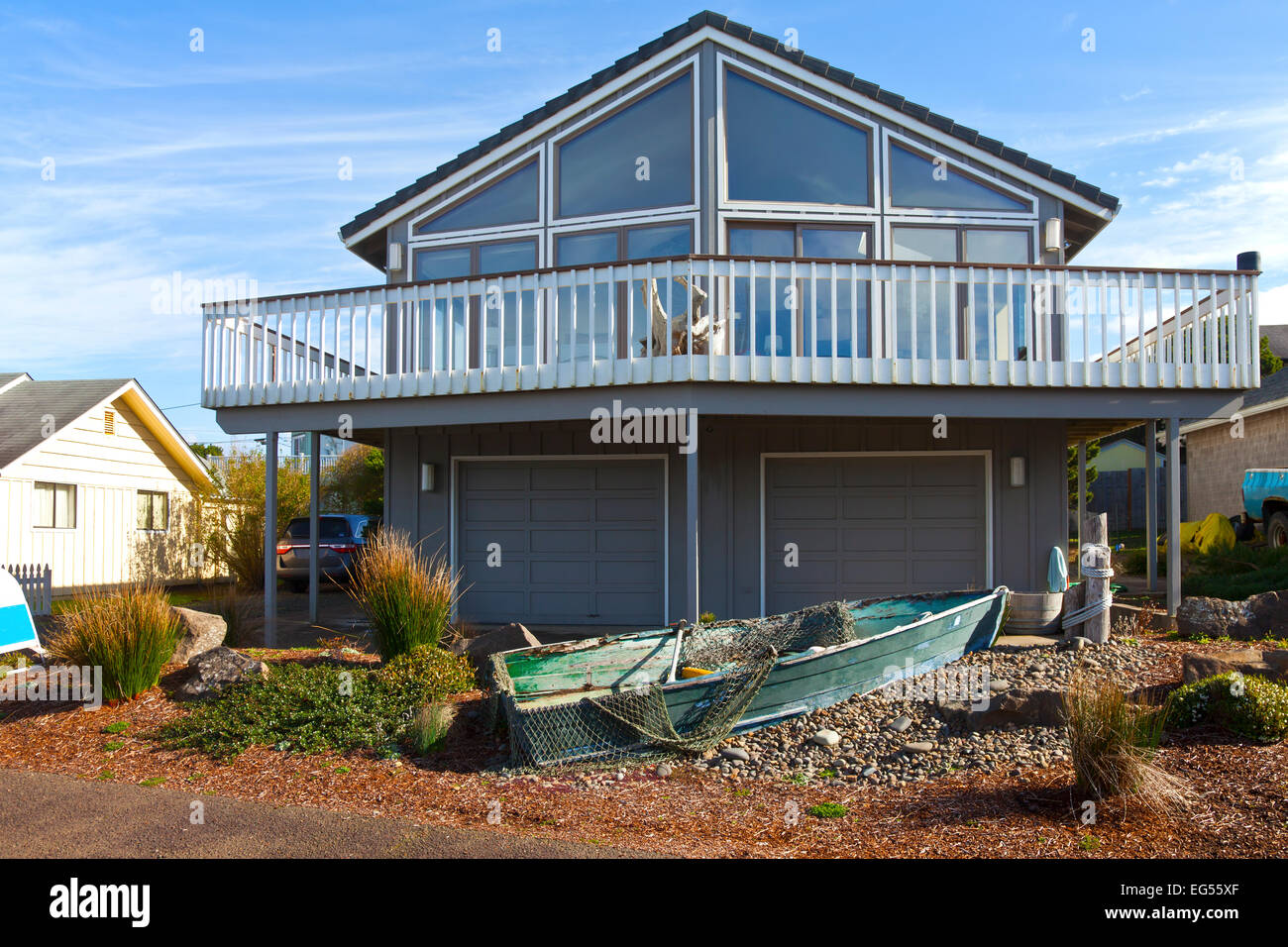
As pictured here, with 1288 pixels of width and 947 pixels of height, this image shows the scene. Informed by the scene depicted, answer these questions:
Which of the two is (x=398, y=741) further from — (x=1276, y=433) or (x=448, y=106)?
(x=1276, y=433)

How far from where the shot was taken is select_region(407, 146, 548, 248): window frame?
12531 millimetres

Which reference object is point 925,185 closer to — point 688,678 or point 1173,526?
point 1173,526

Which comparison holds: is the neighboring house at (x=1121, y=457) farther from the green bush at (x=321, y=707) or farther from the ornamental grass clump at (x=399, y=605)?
the green bush at (x=321, y=707)

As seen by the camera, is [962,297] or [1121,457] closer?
[962,297]

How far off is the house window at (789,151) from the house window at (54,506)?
1462 centimetres

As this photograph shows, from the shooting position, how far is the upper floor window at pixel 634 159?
39.2 ft

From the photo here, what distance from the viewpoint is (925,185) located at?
38.9 feet

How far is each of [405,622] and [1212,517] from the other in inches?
587

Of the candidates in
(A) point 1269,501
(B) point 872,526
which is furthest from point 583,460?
(A) point 1269,501

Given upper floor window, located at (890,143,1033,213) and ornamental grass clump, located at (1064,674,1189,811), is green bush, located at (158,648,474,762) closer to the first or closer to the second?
ornamental grass clump, located at (1064,674,1189,811)

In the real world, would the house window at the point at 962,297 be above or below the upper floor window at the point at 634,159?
below

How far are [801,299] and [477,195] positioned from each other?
4.93m

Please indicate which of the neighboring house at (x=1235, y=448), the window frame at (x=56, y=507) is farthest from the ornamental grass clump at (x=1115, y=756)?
the window frame at (x=56, y=507)

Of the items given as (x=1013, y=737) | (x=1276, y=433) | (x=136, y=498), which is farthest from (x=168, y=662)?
(x=1276, y=433)
